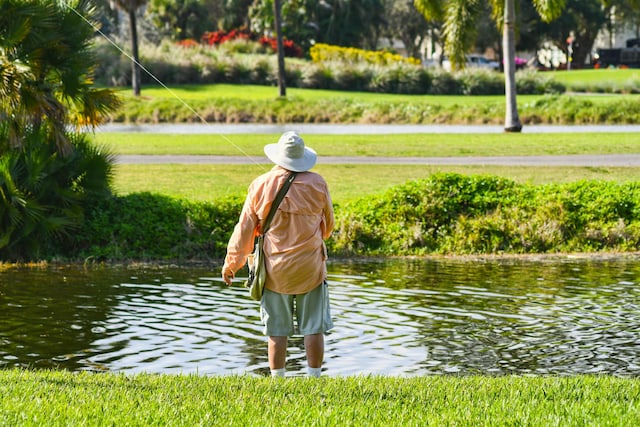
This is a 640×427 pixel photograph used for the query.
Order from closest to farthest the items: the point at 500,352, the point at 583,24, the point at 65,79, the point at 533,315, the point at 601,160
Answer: the point at 500,352, the point at 533,315, the point at 65,79, the point at 601,160, the point at 583,24

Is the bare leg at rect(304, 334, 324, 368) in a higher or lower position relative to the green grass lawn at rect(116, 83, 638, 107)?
lower

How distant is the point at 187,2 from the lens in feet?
232

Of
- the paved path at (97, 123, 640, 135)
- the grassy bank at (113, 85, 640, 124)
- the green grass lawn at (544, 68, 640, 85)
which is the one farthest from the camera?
the green grass lawn at (544, 68, 640, 85)

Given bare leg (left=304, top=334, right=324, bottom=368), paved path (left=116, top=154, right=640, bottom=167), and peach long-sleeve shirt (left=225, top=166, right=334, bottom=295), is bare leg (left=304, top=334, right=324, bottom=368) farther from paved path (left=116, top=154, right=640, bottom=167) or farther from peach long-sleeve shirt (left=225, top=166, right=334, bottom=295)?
paved path (left=116, top=154, right=640, bottom=167)

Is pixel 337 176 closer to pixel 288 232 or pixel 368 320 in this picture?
pixel 368 320

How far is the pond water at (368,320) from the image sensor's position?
28.5ft

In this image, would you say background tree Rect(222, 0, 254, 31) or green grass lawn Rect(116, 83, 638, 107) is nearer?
green grass lawn Rect(116, 83, 638, 107)

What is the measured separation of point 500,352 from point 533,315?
167 centimetres

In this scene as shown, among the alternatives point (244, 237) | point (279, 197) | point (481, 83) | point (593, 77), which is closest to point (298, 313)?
point (244, 237)

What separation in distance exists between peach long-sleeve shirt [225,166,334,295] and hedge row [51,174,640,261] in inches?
283

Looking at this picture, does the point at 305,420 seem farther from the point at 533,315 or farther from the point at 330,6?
the point at 330,6

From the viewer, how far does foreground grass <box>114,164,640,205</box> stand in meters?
18.2

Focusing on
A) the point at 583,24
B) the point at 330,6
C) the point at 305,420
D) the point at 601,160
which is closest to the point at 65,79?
the point at 305,420

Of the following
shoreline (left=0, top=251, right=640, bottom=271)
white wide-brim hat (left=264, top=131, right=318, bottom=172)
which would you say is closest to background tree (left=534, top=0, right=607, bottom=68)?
shoreline (left=0, top=251, right=640, bottom=271)
